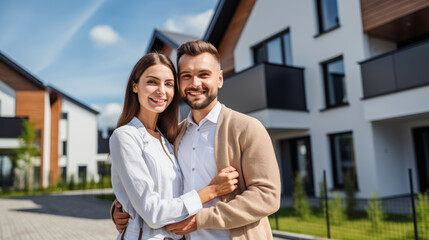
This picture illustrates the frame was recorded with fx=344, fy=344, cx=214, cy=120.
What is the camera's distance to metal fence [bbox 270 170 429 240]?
252 inches

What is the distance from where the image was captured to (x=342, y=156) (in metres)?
12.3

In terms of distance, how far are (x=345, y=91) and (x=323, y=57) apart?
61.0 inches

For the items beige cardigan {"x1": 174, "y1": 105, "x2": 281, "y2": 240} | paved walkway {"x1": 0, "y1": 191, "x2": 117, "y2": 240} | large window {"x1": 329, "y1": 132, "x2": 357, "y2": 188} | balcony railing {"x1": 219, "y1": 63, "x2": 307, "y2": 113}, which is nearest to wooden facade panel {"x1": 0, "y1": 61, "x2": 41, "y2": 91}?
paved walkway {"x1": 0, "y1": 191, "x2": 117, "y2": 240}

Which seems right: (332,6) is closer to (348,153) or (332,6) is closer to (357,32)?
(357,32)

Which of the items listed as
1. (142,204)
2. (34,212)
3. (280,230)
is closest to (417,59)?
(280,230)

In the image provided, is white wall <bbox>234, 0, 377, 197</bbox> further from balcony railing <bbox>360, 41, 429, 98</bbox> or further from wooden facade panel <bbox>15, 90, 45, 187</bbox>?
wooden facade panel <bbox>15, 90, 45, 187</bbox>

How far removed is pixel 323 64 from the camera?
1289 cm

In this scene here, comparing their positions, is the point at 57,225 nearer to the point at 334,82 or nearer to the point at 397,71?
the point at 334,82

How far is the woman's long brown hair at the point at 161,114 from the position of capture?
7.30 feet

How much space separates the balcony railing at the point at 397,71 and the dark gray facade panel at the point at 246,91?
10.9 ft

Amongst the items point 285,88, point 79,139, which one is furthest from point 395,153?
point 79,139

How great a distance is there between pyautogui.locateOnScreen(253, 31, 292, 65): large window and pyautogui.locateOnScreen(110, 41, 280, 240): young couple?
12.5 metres

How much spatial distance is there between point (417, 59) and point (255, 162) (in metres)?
8.83

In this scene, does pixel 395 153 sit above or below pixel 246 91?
below
